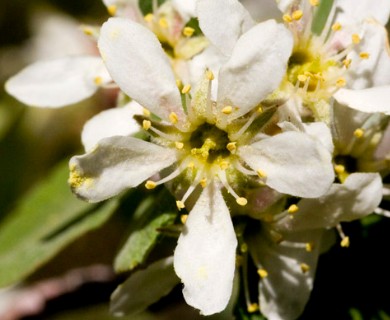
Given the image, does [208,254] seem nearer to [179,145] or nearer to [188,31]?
[179,145]

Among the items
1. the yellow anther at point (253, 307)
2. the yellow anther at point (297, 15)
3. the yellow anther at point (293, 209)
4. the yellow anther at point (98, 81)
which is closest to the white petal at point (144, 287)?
the yellow anther at point (253, 307)

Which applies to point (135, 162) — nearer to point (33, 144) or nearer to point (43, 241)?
point (43, 241)

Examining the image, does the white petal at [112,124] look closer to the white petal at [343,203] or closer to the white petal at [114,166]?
the white petal at [114,166]

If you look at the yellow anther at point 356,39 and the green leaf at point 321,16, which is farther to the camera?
the green leaf at point 321,16

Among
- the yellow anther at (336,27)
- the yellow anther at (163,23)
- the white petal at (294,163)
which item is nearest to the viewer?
the white petal at (294,163)

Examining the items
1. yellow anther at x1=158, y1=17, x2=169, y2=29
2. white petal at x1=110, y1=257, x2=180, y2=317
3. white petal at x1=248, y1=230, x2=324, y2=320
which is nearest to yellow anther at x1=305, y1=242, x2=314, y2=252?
white petal at x1=248, y1=230, x2=324, y2=320

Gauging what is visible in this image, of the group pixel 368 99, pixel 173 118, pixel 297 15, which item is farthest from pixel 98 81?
pixel 368 99

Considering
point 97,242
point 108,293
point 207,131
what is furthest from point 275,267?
point 97,242
